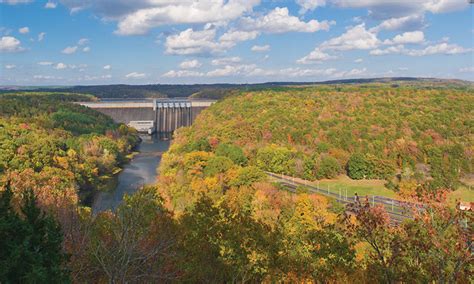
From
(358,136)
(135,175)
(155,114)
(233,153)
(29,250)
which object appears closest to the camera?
(29,250)

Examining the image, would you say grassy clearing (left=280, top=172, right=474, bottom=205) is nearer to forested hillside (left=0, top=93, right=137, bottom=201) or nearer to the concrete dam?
forested hillside (left=0, top=93, right=137, bottom=201)

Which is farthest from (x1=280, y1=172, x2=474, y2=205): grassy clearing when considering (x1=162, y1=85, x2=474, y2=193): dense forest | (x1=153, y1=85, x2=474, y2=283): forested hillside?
(x1=153, y1=85, x2=474, y2=283): forested hillside

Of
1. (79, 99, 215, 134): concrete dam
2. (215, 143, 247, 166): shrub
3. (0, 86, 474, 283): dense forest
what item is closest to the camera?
(0, 86, 474, 283): dense forest

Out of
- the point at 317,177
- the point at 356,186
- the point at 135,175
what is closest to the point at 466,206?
the point at 356,186

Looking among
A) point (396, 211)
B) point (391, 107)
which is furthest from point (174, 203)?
point (391, 107)

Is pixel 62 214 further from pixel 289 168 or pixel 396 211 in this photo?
pixel 289 168

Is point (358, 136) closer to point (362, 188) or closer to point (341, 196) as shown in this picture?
point (362, 188)
